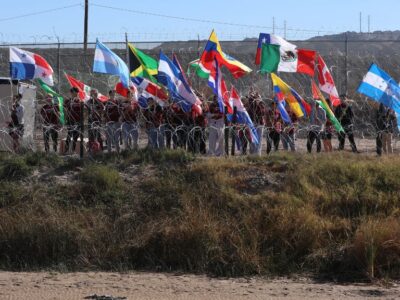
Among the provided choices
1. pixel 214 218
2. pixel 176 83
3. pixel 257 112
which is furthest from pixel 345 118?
pixel 214 218

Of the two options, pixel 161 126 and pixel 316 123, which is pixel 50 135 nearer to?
pixel 161 126

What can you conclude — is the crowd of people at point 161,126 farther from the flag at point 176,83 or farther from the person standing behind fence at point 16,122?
the flag at point 176,83

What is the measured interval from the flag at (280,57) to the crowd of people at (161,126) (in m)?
0.93

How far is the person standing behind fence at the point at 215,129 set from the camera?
13516mm

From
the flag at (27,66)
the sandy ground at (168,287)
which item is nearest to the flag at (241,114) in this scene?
the flag at (27,66)

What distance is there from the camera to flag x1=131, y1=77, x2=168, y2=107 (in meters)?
14.1

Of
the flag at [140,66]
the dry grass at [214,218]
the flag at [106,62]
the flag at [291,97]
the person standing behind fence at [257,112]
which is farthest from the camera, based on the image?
the flag at [140,66]

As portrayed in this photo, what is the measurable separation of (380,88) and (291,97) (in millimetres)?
1808

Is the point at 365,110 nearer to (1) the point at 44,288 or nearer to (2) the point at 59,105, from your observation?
(2) the point at 59,105

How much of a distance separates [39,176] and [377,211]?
18.2 feet

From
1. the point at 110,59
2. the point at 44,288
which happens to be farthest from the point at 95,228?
the point at 110,59

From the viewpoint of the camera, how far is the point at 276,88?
1391 centimetres

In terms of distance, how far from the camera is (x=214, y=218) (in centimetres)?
993

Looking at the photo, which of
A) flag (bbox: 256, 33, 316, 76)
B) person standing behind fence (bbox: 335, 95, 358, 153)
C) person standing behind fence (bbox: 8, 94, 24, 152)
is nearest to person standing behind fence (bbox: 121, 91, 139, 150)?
person standing behind fence (bbox: 8, 94, 24, 152)
